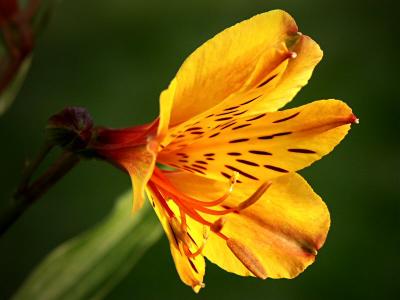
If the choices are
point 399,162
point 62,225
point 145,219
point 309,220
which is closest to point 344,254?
point 399,162

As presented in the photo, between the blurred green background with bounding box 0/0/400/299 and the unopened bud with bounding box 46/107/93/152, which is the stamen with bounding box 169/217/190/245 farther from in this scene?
the blurred green background with bounding box 0/0/400/299

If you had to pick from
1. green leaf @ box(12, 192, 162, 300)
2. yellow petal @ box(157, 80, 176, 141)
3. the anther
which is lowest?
green leaf @ box(12, 192, 162, 300)

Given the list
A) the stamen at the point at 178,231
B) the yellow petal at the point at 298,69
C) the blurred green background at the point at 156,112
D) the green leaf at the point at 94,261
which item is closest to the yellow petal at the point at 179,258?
the stamen at the point at 178,231

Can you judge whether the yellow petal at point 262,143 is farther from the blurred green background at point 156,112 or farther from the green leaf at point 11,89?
the blurred green background at point 156,112

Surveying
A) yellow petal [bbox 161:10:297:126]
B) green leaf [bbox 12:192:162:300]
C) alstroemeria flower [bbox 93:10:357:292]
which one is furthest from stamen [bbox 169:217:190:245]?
green leaf [bbox 12:192:162:300]

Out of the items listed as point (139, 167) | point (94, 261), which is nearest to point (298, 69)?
point (139, 167)

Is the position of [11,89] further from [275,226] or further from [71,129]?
[275,226]
